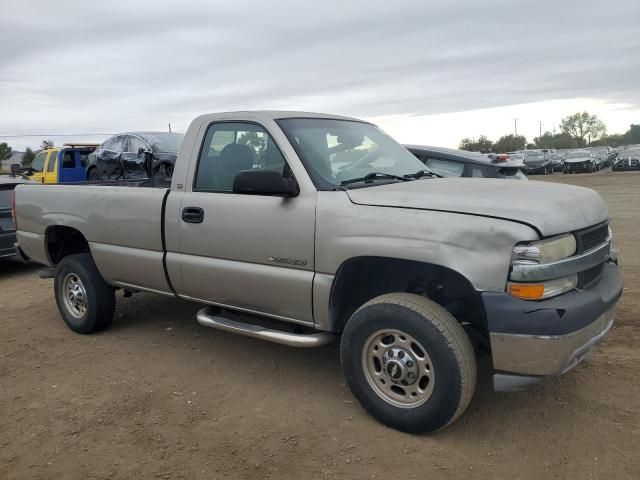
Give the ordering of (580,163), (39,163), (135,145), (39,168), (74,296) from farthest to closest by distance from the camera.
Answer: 1. (580,163)
2. (39,163)
3. (39,168)
4. (135,145)
5. (74,296)

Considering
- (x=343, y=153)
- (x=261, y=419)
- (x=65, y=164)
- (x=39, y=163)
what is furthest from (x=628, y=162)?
(x=261, y=419)

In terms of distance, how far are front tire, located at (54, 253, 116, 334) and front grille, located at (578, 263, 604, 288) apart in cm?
415

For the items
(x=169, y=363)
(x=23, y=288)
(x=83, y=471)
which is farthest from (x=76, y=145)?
(x=83, y=471)

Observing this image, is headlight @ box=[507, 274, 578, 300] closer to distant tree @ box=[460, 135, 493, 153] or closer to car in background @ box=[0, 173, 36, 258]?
car in background @ box=[0, 173, 36, 258]

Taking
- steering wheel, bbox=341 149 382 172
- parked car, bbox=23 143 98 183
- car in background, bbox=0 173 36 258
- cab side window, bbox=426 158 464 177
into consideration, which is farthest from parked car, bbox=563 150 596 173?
steering wheel, bbox=341 149 382 172

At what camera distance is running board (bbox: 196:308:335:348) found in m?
3.74

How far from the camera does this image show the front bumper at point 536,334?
9.62 feet

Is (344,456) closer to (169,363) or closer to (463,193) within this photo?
(463,193)

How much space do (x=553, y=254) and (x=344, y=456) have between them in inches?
63.9

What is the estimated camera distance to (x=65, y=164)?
53.9 ft

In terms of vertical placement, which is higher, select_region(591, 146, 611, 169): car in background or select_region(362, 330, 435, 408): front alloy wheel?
select_region(591, 146, 611, 169): car in background

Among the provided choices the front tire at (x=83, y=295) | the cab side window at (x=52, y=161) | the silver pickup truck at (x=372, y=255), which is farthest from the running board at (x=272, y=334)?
the cab side window at (x=52, y=161)

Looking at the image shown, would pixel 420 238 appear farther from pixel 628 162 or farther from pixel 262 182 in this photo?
pixel 628 162

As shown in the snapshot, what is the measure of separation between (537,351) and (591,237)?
0.89 m
